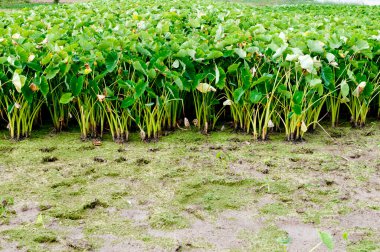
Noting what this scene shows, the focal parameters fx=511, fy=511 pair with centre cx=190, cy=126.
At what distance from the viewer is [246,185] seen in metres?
2.65

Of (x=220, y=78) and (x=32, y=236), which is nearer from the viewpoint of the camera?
(x=32, y=236)

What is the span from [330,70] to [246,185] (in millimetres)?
1099

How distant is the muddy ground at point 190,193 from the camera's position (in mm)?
2102

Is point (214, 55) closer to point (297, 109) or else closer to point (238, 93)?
point (238, 93)

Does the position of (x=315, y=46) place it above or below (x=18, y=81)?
above

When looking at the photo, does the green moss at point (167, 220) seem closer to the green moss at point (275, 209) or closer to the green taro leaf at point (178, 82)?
the green moss at point (275, 209)

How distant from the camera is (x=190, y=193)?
2.54 meters

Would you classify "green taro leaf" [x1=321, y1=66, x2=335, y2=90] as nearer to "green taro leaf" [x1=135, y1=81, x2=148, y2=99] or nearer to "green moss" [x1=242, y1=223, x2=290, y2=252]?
"green taro leaf" [x1=135, y1=81, x2=148, y2=99]

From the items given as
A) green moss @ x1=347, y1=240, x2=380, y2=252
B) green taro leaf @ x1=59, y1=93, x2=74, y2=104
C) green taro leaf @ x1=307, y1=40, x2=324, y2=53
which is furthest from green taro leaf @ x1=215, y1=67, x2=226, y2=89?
green moss @ x1=347, y1=240, x2=380, y2=252

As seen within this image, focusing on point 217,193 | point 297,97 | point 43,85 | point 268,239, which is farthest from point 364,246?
point 43,85

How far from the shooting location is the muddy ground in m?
2.10

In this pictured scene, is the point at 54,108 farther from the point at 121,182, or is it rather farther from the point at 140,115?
the point at 121,182

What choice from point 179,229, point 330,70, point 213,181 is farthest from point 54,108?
point 330,70

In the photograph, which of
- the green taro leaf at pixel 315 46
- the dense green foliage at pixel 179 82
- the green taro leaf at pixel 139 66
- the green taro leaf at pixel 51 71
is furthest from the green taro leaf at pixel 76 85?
the green taro leaf at pixel 315 46
